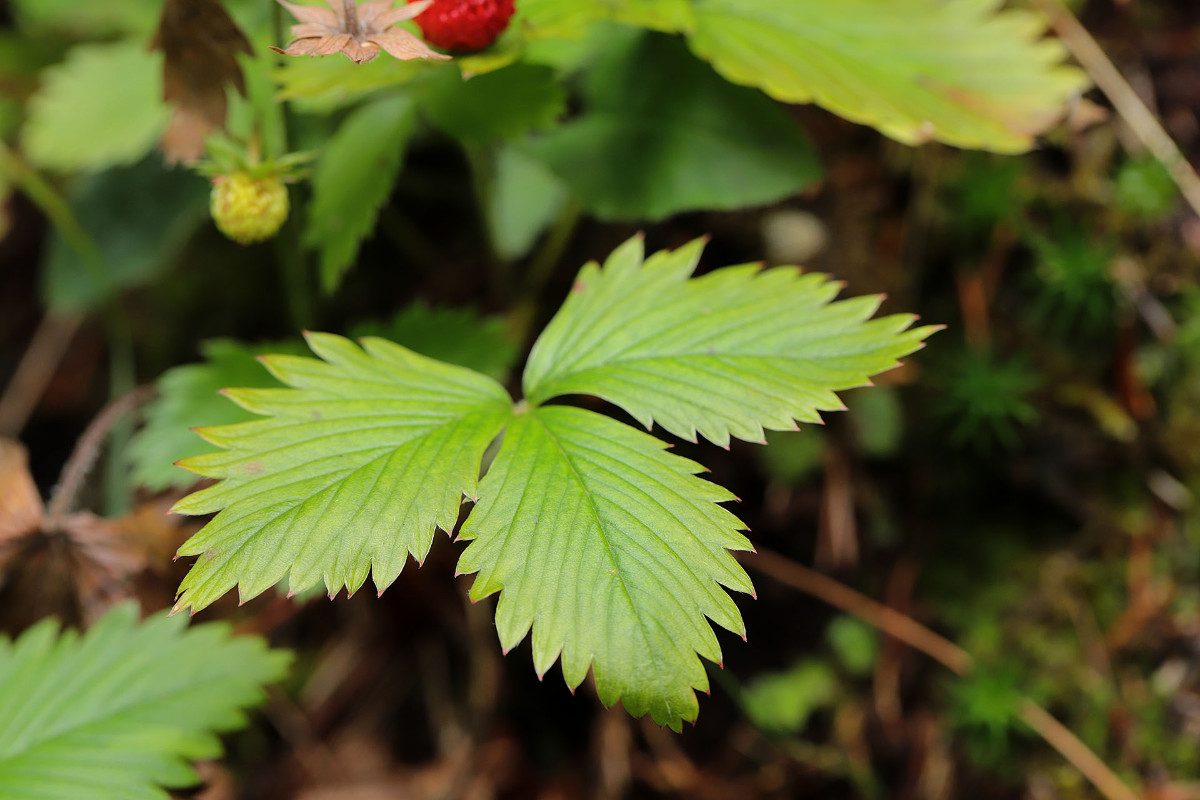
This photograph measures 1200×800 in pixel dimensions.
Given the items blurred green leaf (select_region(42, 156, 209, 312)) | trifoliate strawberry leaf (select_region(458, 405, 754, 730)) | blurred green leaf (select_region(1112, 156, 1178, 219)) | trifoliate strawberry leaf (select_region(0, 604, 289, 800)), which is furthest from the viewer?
blurred green leaf (select_region(42, 156, 209, 312))

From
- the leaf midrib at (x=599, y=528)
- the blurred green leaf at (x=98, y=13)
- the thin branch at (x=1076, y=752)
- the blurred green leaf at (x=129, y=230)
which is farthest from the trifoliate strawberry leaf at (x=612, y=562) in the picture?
the blurred green leaf at (x=98, y=13)

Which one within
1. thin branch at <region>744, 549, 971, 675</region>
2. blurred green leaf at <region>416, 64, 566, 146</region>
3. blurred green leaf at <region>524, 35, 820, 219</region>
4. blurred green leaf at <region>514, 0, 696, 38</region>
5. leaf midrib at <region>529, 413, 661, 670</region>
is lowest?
thin branch at <region>744, 549, 971, 675</region>

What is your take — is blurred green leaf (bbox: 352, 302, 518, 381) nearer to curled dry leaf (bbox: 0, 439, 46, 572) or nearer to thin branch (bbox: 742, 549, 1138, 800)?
curled dry leaf (bbox: 0, 439, 46, 572)

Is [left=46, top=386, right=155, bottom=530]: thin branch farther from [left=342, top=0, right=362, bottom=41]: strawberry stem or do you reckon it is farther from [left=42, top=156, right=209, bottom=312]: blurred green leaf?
[left=342, top=0, right=362, bottom=41]: strawberry stem

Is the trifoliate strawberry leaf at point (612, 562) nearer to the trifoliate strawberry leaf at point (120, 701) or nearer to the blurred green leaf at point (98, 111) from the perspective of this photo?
the trifoliate strawberry leaf at point (120, 701)

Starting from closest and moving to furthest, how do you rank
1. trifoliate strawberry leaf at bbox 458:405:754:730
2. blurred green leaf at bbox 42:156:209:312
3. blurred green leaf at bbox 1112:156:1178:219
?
trifoliate strawberry leaf at bbox 458:405:754:730 → blurred green leaf at bbox 1112:156:1178:219 → blurred green leaf at bbox 42:156:209:312

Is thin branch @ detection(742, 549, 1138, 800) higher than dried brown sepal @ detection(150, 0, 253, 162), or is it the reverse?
dried brown sepal @ detection(150, 0, 253, 162)

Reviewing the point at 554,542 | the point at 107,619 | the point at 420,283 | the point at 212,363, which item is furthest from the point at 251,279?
the point at 554,542

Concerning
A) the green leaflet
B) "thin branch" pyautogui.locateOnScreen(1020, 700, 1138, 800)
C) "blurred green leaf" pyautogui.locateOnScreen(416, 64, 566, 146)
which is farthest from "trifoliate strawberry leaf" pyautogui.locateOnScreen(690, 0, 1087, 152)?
"thin branch" pyautogui.locateOnScreen(1020, 700, 1138, 800)

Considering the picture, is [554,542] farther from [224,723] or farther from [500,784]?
[500,784]

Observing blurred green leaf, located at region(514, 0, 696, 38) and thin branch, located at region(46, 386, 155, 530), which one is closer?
blurred green leaf, located at region(514, 0, 696, 38)
